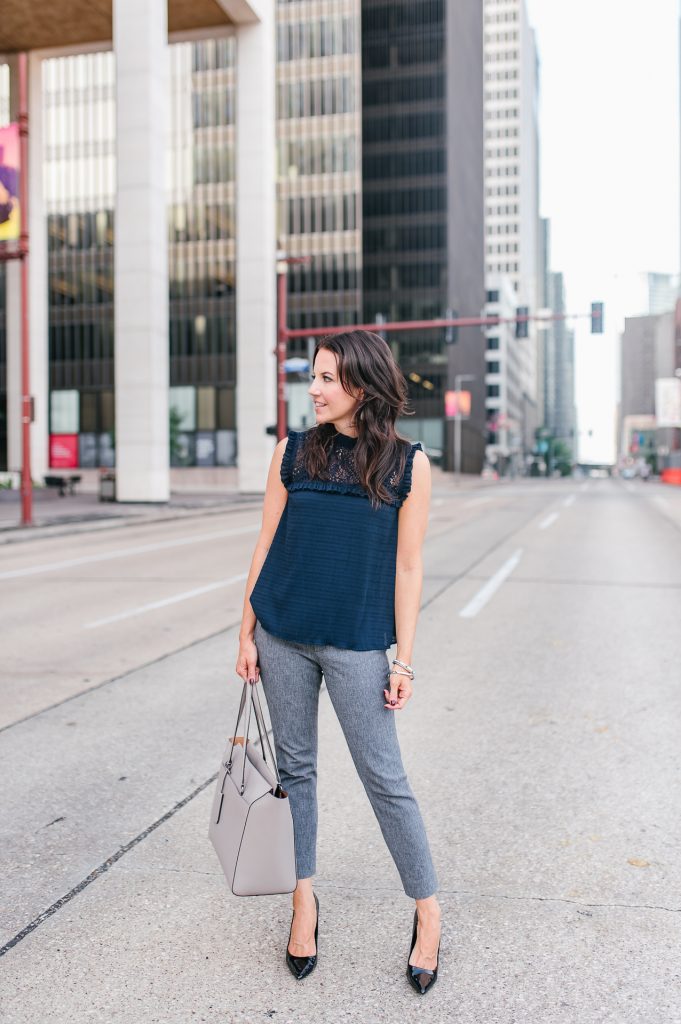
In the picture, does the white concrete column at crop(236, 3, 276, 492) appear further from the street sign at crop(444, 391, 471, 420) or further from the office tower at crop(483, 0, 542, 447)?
the office tower at crop(483, 0, 542, 447)

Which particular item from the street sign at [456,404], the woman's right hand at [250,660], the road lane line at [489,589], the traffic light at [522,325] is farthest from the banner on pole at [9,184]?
the street sign at [456,404]

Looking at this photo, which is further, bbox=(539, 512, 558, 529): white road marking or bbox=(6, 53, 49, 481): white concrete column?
bbox=(6, 53, 49, 481): white concrete column

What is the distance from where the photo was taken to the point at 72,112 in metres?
68.9

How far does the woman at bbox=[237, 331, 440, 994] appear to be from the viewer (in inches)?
110

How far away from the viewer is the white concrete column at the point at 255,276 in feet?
143

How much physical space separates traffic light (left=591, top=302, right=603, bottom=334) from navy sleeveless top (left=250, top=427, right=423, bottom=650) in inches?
1252

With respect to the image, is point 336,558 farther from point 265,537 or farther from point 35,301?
point 35,301

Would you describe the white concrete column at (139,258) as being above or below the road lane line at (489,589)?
above

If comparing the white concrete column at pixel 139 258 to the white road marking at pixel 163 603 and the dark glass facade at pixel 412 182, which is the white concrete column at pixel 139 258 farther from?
the dark glass facade at pixel 412 182

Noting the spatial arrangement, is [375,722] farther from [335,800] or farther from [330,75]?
[330,75]

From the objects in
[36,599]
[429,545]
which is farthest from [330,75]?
[36,599]

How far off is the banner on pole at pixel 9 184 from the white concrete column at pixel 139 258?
13.8 metres

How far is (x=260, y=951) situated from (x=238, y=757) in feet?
2.12

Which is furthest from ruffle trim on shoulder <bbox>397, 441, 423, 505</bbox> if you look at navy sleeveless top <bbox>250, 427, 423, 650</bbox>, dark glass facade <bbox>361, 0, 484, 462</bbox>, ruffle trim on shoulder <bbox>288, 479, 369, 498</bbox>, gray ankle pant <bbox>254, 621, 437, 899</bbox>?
dark glass facade <bbox>361, 0, 484, 462</bbox>
